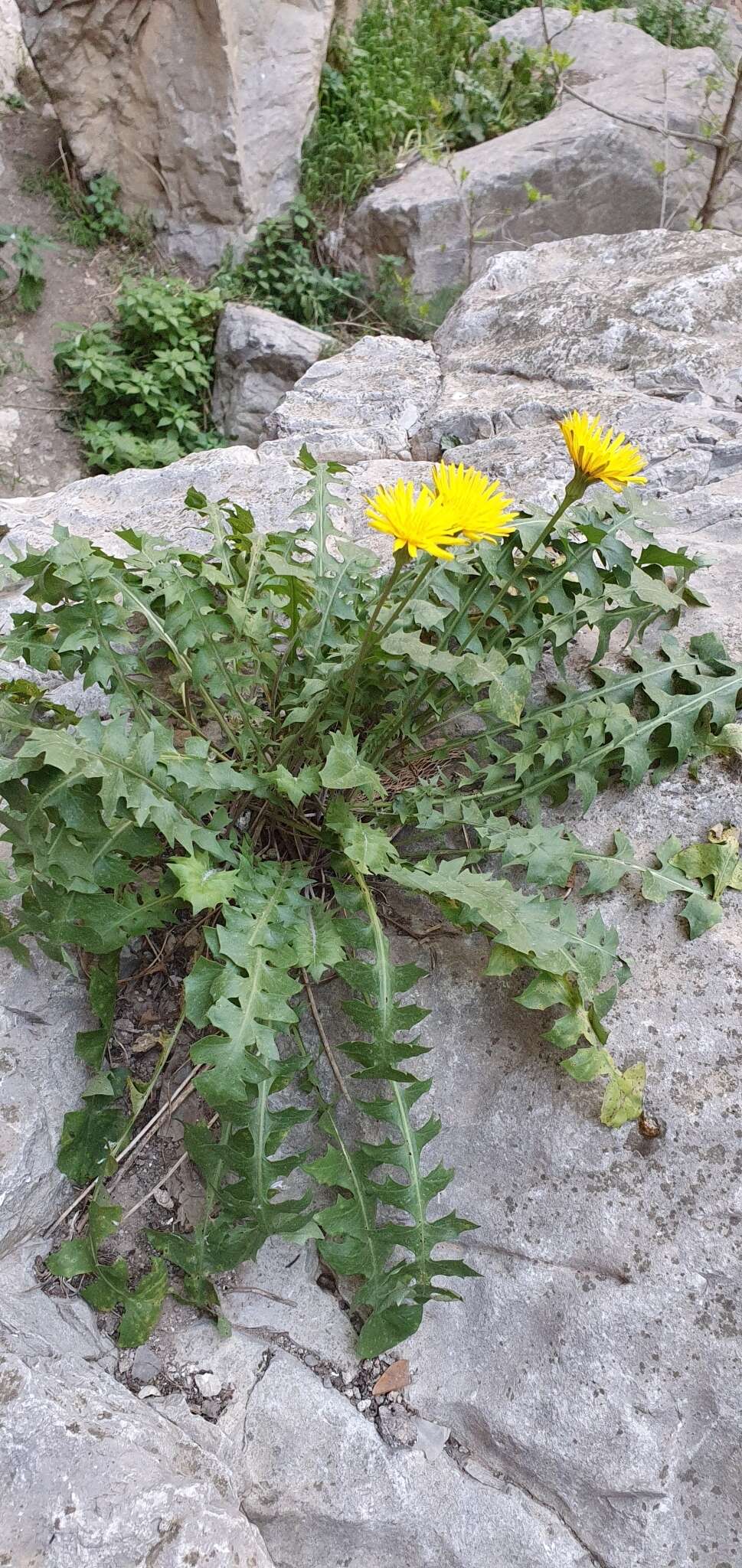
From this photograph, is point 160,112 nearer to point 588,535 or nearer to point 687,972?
point 588,535

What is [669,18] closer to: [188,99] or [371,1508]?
[188,99]

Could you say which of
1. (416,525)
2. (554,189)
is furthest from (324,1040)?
(554,189)

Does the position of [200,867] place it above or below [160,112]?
below

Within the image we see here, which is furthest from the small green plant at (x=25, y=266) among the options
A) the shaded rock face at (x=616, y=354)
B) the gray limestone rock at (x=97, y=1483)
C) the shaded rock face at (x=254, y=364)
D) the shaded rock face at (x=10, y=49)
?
the gray limestone rock at (x=97, y=1483)

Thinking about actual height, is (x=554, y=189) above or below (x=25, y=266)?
below

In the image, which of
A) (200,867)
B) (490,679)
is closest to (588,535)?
(490,679)

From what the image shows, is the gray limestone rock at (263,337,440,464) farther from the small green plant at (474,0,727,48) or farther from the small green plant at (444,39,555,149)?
the small green plant at (474,0,727,48)

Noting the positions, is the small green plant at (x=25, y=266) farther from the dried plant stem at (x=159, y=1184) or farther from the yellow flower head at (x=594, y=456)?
the dried plant stem at (x=159, y=1184)
